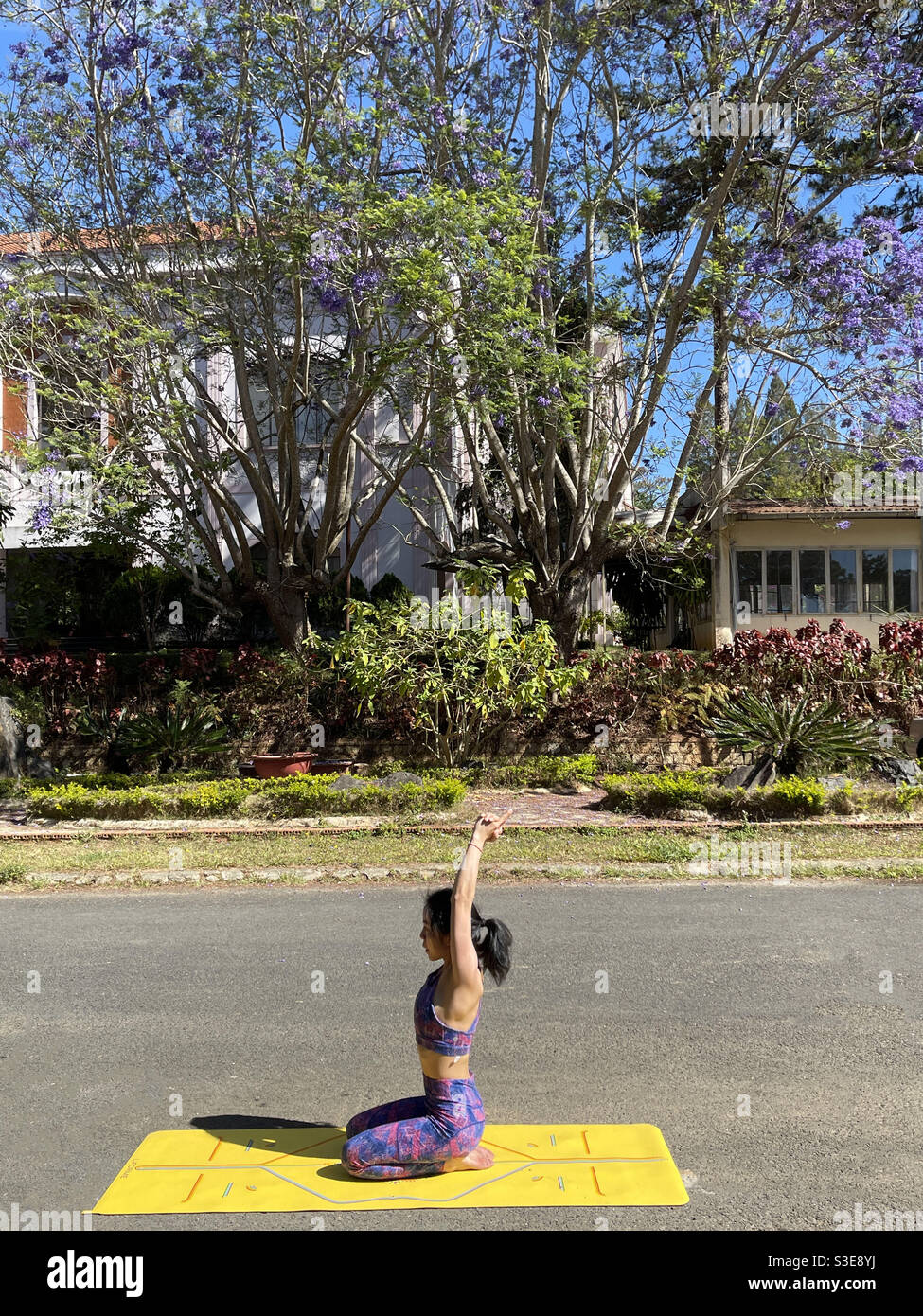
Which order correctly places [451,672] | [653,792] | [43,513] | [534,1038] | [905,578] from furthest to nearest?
1. [905,578]
2. [451,672]
3. [43,513]
4. [653,792]
5. [534,1038]

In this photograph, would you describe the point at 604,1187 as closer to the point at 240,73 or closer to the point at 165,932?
the point at 165,932

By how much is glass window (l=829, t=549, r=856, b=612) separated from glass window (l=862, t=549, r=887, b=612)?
0.22m

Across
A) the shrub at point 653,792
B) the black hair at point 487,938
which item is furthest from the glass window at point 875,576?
the black hair at point 487,938

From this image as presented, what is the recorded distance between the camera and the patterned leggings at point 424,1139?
401 cm

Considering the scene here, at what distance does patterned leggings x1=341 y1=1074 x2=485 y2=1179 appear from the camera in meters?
4.01


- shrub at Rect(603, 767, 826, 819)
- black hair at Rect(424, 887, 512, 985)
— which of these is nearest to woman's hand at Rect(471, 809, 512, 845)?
black hair at Rect(424, 887, 512, 985)

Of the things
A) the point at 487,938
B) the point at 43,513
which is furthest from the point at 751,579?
the point at 487,938

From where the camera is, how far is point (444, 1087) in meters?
4.06

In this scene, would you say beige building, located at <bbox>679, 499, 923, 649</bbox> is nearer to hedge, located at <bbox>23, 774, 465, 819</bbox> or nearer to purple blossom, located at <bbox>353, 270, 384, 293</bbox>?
purple blossom, located at <bbox>353, 270, 384, 293</bbox>

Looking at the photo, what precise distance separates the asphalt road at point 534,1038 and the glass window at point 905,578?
15.7 meters

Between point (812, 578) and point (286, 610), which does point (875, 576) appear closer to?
point (812, 578)

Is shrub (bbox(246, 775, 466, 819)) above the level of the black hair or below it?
below

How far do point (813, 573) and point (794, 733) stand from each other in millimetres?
10909

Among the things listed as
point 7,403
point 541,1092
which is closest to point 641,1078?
point 541,1092
